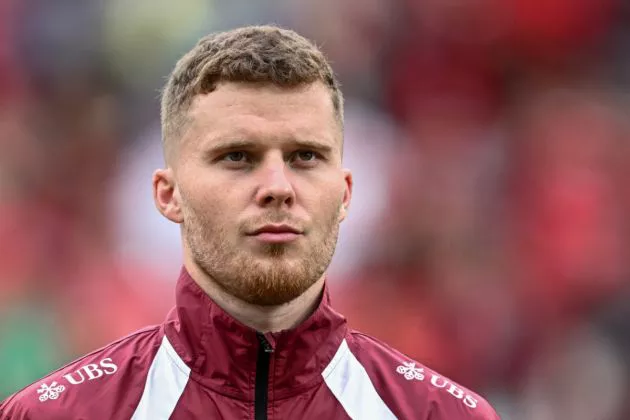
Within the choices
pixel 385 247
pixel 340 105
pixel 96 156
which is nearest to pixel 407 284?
pixel 385 247

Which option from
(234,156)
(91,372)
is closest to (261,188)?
(234,156)

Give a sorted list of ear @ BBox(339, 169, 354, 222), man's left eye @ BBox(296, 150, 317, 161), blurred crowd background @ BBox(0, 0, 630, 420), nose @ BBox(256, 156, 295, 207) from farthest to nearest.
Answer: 1. blurred crowd background @ BBox(0, 0, 630, 420)
2. ear @ BBox(339, 169, 354, 222)
3. man's left eye @ BBox(296, 150, 317, 161)
4. nose @ BBox(256, 156, 295, 207)

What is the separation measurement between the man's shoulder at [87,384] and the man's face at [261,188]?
30 centimetres

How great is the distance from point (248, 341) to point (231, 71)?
63 centimetres

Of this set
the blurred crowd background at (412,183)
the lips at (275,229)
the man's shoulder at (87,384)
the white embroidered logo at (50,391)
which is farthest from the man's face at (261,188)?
the blurred crowd background at (412,183)

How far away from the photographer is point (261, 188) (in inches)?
76.5

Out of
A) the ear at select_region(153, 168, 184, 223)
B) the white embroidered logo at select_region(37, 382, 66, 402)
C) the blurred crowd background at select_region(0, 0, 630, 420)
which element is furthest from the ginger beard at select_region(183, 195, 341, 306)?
the blurred crowd background at select_region(0, 0, 630, 420)

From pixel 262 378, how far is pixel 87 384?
418mm

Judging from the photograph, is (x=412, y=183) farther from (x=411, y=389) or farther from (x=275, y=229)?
(x=275, y=229)

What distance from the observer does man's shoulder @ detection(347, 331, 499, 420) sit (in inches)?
83.9

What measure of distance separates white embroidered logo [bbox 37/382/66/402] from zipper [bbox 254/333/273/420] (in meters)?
0.46

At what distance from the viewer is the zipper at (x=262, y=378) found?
6.62 ft

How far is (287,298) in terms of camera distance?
200cm

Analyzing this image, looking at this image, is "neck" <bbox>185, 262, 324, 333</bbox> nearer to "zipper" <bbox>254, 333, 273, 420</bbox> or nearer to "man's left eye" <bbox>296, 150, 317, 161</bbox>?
"zipper" <bbox>254, 333, 273, 420</bbox>
